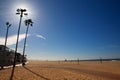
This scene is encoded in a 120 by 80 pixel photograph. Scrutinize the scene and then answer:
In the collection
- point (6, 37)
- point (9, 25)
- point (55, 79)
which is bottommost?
point (55, 79)

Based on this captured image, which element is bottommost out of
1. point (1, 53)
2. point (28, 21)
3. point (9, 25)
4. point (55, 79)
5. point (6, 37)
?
point (55, 79)

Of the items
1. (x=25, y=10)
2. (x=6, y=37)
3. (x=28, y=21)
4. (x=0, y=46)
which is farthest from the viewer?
(x=28, y=21)

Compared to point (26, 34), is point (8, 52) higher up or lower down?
lower down

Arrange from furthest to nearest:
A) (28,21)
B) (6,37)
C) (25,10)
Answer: (28,21), (6,37), (25,10)

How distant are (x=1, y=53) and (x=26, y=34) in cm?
1077

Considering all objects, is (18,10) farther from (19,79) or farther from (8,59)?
(8,59)

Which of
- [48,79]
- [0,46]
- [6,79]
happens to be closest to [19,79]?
[6,79]

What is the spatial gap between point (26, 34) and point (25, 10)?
20561mm

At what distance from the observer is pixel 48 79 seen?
19.1 metres

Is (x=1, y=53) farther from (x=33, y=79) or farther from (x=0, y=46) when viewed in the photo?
(x=33, y=79)

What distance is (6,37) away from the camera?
46781 millimetres

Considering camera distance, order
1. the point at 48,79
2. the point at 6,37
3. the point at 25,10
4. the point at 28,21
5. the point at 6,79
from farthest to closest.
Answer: the point at 28,21 → the point at 6,37 → the point at 25,10 → the point at 48,79 → the point at 6,79

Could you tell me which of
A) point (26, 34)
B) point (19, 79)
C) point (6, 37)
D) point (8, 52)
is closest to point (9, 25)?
point (6, 37)

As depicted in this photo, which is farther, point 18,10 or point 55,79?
point 18,10
